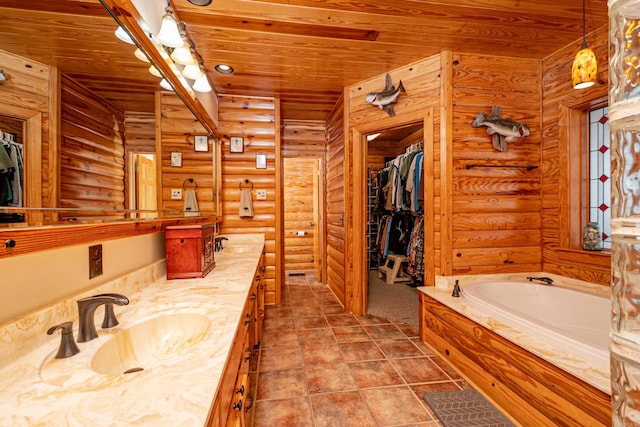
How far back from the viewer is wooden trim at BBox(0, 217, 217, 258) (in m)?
0.71

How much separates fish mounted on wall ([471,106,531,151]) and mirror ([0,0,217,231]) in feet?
8.47

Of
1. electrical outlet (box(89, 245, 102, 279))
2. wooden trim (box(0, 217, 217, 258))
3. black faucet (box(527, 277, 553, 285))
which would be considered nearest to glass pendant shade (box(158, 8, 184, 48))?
wooden trim (box(0, 217, 217, 258))

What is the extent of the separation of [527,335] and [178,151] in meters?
2.57

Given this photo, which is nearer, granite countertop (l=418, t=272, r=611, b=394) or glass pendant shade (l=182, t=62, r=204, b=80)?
granite countertop (l=418, t=272, r=611, b=394)

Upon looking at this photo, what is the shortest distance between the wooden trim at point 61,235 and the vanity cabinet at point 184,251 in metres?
0.16

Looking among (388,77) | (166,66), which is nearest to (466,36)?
(388,77)

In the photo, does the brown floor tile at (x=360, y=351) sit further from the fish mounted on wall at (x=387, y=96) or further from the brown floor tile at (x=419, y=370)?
the fish mounted on wall at (x=387, y=96)

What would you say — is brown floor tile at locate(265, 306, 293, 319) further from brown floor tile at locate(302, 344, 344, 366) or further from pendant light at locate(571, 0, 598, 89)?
pendant light at locate(571, 0, 598, 89)

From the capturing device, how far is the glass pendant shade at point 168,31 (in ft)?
4.95

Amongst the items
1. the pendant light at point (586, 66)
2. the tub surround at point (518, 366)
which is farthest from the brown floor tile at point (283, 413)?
the pendant light at point (586, 66)

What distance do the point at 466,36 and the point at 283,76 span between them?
171 centimetres

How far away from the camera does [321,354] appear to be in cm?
228

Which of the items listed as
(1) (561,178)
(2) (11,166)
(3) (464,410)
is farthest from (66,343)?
(1) (561,178)

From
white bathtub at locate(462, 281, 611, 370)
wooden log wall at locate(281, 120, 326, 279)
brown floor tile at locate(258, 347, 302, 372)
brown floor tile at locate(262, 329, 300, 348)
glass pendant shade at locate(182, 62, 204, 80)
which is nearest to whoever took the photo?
white bathtub at locate(462, 281, 611, 370)
